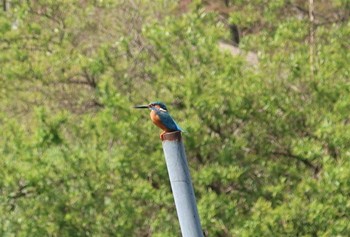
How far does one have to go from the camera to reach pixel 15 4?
19.5 meters

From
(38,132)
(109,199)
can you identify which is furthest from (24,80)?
(109,199)

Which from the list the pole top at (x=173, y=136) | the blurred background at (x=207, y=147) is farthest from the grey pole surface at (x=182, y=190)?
the blurred background at (x=207, y=147)

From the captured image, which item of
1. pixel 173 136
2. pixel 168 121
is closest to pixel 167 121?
pixel 168 121

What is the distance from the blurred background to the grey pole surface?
311 inches

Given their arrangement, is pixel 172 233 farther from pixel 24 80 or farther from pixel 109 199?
pixel 24 80

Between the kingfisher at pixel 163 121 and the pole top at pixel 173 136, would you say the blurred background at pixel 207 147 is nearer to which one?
the kingfisher at pixel 163 121

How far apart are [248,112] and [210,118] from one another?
61cm

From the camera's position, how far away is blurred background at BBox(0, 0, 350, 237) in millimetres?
13805

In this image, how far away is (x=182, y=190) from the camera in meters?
5.23

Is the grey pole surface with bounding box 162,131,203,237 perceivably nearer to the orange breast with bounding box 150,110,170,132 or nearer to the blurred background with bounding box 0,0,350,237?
the orange breast with bounding box 150,110,170,132

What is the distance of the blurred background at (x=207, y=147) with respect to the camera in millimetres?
13805

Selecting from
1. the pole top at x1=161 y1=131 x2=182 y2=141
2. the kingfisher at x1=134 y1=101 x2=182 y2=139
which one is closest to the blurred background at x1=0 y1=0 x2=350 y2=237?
the kingfisher at x1=134 y1=101 x2=182 y2=139

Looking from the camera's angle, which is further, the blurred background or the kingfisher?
the blurred background

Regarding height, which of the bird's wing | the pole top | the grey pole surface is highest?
the bird's wing
